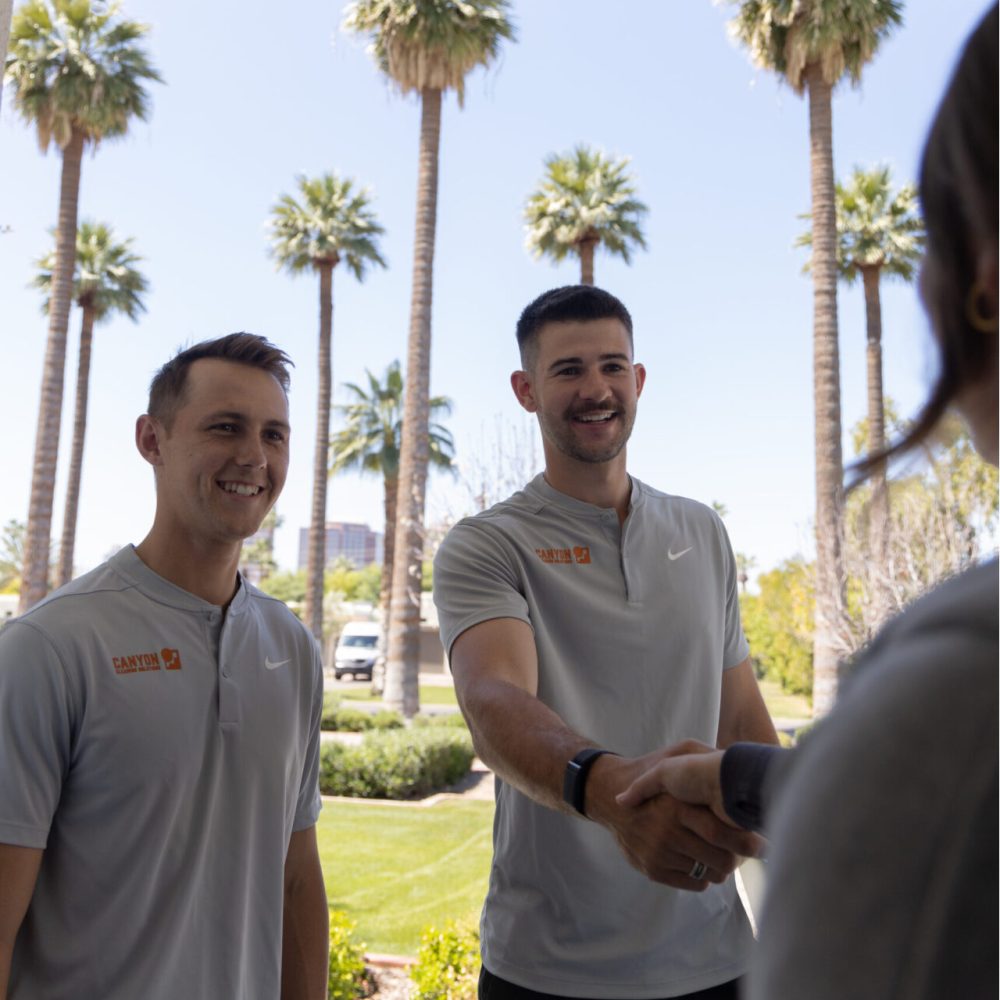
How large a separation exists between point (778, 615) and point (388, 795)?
59.0 ft

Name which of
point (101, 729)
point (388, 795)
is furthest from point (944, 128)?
point (388, 795)

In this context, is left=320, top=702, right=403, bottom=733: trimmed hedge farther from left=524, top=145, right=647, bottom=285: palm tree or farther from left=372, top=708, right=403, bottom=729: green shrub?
left=524, top=145, right=647, bottom=285: palm tree

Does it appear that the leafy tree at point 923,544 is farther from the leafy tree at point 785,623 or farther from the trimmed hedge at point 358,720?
the trimmed hedge at point 358,720

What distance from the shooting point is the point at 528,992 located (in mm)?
2203

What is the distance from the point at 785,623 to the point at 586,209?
13473 mm

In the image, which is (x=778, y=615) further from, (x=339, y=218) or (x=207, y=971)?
(x=207, y=971)

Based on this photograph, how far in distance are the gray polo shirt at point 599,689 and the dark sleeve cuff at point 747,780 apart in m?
1.18

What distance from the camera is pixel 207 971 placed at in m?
2.14

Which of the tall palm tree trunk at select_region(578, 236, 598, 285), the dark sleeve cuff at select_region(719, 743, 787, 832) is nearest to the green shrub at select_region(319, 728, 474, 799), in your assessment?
the dark sleeve cuff at select_region(719, 743, 787, 832)

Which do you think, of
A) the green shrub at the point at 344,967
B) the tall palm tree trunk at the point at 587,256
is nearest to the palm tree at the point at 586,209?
the tall palm tree trunk at the point at 587,256

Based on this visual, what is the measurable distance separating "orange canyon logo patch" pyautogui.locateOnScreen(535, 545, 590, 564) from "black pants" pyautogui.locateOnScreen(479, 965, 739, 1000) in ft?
3.29

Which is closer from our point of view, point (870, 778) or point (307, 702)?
point (870, 778)

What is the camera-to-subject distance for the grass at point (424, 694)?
A: 33.1m

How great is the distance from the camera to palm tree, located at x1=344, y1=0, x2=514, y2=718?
17531mm
